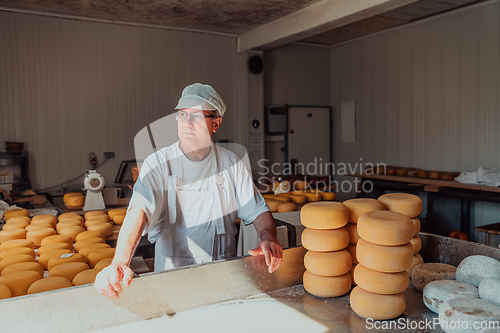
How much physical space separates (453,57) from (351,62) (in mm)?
1938

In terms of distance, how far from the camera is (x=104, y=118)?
5.13 m

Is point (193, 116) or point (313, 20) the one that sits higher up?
point (313, 20)

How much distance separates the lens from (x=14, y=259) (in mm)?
1798

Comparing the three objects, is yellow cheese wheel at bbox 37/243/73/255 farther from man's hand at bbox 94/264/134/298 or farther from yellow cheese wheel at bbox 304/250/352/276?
yellow cheese wheel at bbox 304/250/352/276

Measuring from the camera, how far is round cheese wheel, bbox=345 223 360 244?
1.26 metres

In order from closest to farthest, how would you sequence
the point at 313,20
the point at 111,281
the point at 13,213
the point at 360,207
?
1. the point at 111,281
2. the point at 360,207
3. the point at 13,213
4. the point at 313,20

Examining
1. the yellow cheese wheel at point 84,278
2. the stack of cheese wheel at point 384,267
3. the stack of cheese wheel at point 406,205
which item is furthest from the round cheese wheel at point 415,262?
the yellow cheese wheel at point 84,278

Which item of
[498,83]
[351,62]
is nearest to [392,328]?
[498,83]

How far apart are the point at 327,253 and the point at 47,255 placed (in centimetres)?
144

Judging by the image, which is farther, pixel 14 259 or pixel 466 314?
pixel 14 259

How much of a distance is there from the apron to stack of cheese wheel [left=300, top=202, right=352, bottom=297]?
607 mm

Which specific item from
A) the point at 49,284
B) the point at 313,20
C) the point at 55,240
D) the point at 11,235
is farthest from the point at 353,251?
the point at 313,20

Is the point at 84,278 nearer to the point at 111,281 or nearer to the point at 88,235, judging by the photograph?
the point at 111,281

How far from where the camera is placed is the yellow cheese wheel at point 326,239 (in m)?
1.19
